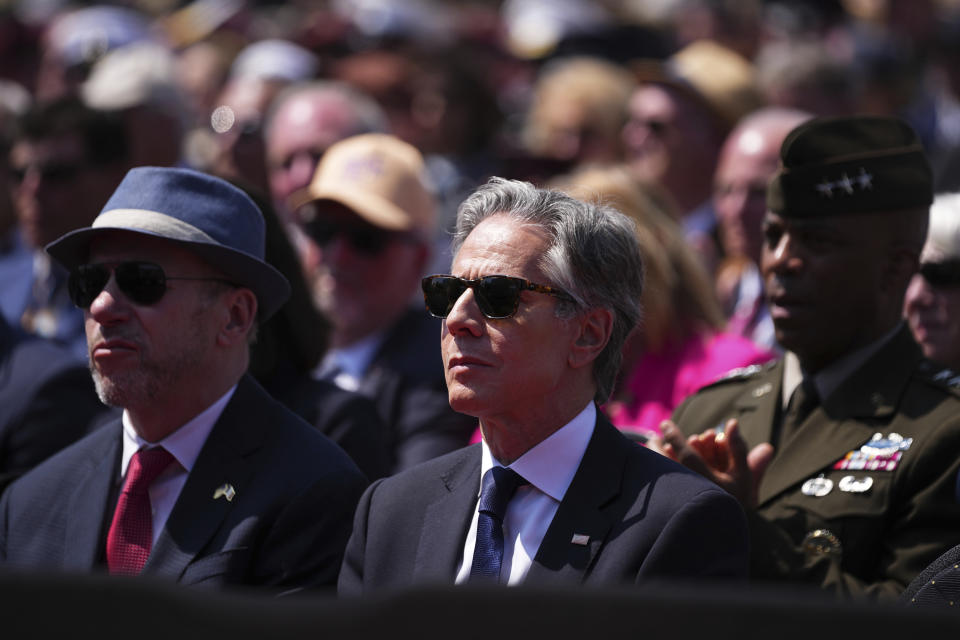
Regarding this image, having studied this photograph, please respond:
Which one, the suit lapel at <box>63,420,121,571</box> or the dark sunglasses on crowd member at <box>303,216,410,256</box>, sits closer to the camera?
the suit lapel at <box>63,420,121,571</box>

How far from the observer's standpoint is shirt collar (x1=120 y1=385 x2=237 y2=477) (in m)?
4.25

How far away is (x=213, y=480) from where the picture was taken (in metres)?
4.15

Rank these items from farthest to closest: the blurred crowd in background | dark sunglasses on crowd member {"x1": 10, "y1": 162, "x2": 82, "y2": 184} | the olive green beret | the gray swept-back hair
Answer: dark sunglasses on crowd member {"x1": 10, "y1": 162, "x2": 82, "y2": 184}
the blurred crowd in background
the olive green beret
the gray swept-back hair

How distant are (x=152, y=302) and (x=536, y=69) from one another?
25.2 feet

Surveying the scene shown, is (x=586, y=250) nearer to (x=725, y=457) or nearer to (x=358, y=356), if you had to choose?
(x=725, y=457)

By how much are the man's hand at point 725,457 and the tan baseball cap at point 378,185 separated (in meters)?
2.79

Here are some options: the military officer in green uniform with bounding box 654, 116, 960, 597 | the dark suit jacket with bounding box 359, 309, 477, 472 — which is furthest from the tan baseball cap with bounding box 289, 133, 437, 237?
the military officer in green uniform with bounding box 654, 116, 960, 597

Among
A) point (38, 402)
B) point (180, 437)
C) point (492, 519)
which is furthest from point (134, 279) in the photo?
point (492, 519)

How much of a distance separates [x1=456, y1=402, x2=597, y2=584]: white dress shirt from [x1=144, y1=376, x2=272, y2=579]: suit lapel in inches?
32.9

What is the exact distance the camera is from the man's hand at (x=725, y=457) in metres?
4.02

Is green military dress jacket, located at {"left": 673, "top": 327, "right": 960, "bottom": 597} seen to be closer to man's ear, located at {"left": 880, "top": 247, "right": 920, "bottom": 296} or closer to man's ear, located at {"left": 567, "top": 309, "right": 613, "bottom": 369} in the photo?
man's ear, located at {"left": 880, "top": 247, "right": 920, "bottom": 296}

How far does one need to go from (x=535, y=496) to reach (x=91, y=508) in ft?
4.88

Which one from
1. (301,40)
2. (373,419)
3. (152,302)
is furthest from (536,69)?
(152,302)

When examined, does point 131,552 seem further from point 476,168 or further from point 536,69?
point 536,69
